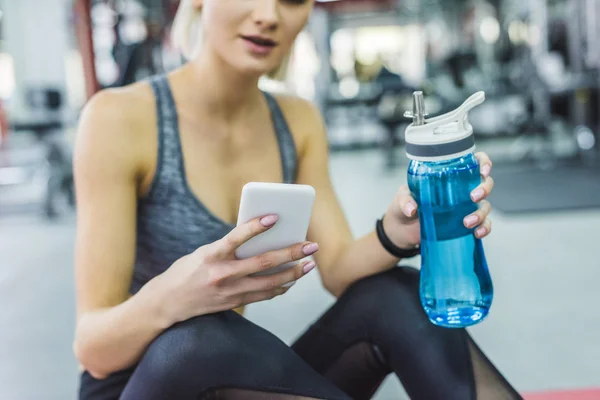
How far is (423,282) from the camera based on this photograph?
92cm

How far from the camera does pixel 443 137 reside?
737 millimetres

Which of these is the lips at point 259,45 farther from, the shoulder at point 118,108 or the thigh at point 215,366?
the thigh at point 215,366

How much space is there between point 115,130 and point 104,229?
0.50 feet

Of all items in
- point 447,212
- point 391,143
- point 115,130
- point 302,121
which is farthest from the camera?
point 391,143

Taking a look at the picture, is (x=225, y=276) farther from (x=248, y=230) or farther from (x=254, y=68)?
(x=254, y=68)

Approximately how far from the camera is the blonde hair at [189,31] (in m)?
1.10

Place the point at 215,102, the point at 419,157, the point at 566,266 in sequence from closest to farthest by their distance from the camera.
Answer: the point at 419,157 < the point at 215,102 < the point at 566,266

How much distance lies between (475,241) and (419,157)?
0.18 metres

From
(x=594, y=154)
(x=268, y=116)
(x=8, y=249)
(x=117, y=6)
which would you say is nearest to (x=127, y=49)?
(x=117, y=6)

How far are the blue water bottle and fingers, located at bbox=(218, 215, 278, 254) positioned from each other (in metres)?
0.20

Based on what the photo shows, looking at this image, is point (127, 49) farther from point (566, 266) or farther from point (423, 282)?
point (423, 282)

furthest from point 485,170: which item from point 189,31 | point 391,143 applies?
point 391,143

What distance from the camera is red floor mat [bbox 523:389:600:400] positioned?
4.97 feet

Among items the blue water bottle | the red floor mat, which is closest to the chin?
the blue water bottle
